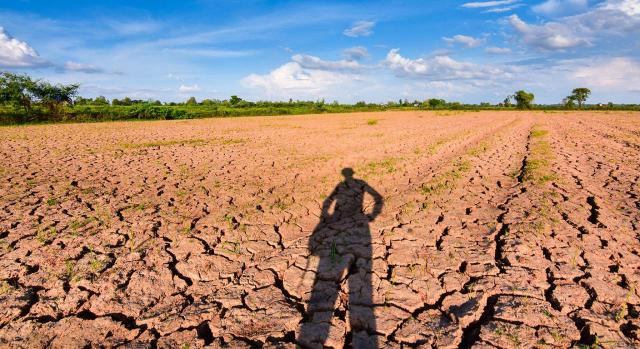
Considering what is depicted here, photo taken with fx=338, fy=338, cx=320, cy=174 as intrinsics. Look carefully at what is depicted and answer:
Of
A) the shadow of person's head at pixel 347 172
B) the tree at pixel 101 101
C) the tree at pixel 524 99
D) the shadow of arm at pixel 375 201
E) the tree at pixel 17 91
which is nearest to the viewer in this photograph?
the shadow of arm at pixel 375 201

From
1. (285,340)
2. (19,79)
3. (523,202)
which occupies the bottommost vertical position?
(285,340)

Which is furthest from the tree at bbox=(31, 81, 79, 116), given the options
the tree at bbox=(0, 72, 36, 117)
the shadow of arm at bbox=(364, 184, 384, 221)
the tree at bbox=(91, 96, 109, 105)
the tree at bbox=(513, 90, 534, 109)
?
the tree at bbox=(513, 90, 534, 109)

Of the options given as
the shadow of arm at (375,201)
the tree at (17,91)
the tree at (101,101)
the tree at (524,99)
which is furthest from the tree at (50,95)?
the tree at (524,99)

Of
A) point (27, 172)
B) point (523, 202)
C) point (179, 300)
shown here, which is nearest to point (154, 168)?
point (27, 172)

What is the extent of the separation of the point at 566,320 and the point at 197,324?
9.35 ft

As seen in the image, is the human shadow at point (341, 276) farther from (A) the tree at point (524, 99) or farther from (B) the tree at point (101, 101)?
(A) the tree at point (524, 99)

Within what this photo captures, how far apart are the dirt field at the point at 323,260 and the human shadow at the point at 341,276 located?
0.6 inches

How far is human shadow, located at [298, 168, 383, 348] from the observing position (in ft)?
8.36

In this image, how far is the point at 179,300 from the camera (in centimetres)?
299

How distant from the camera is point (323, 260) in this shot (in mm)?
3611

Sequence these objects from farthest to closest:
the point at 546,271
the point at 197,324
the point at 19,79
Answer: the point at 19,79 → the point at 546,271 → the point at 197,324

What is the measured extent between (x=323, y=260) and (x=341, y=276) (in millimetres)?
364

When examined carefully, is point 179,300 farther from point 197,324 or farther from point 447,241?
point 447,241

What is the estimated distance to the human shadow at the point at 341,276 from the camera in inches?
100
